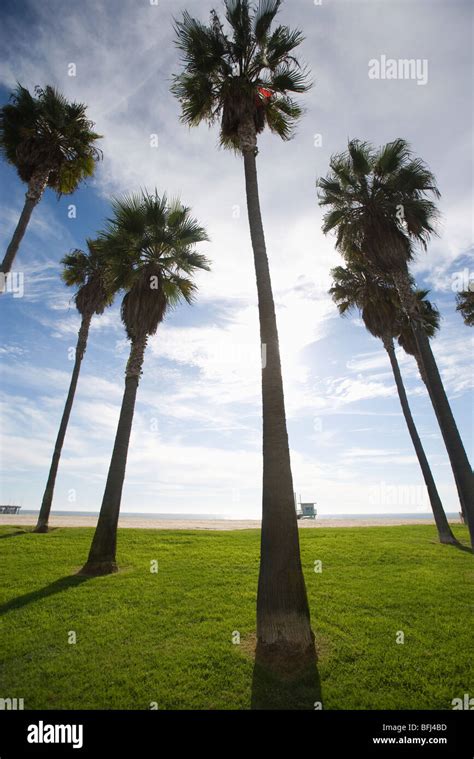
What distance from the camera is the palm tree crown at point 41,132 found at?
13352 mm

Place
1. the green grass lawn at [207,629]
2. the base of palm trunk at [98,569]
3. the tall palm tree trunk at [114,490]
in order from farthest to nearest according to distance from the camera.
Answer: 1. the tall palm tree trunk at [114,490]
2. the base of palm trunk at [98,569]
3. the green grass lawn at [207,629]

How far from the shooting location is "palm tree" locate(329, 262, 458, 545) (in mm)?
18719

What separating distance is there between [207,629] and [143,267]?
40.4 feet

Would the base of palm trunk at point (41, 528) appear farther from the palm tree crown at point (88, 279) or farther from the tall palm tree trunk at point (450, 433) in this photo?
the tall palm tree trunk at point (450, 433)

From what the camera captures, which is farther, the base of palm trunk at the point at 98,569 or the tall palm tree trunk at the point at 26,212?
the tall palm tree trunk at the point at 26,212

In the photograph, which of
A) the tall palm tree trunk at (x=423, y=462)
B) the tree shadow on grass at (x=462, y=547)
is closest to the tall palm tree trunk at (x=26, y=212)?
the tall palm tree trunk at (x=423, y=462)

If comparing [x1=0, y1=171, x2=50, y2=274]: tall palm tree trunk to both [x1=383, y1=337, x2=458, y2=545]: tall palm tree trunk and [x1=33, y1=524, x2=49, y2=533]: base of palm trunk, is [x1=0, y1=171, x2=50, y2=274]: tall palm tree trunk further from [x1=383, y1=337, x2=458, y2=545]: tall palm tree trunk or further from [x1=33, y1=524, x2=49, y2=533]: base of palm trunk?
[x1=383, y1=337, x2=458, y2=545]: tall palm tree trunk

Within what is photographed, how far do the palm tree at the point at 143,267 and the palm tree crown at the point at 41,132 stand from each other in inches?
145

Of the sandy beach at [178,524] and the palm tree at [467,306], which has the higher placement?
the palm tree at [467,306]

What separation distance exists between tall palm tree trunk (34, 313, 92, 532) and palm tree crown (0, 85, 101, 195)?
8.71 metres

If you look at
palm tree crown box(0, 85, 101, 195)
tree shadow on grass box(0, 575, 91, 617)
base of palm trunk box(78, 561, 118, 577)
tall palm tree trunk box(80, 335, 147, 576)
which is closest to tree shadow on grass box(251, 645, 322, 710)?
tree shadow on grass box(0, 575, 91, 617)

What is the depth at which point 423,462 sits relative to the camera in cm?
1823
